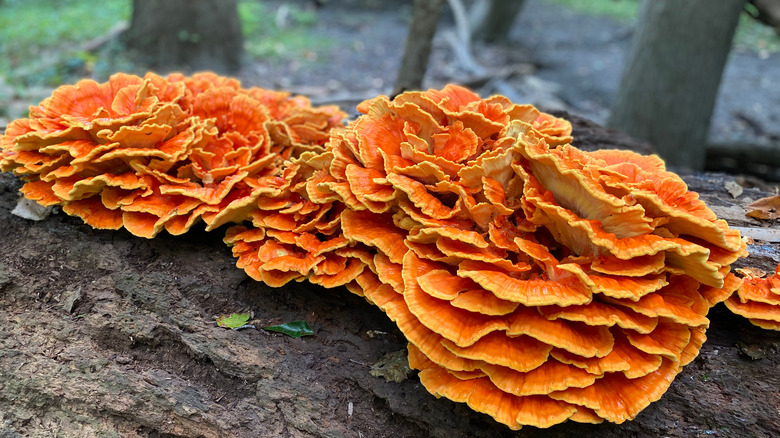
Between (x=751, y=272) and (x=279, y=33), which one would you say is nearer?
(x=751, y=272)

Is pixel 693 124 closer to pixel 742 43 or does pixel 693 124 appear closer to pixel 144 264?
pixel 144 264

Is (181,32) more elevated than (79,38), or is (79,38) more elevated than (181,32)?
(181,32)

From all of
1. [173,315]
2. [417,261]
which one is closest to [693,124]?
[417,261]

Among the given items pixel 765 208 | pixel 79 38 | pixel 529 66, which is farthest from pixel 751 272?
pixel 79 38

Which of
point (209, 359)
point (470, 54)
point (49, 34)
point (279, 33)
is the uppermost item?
point (470, 54)

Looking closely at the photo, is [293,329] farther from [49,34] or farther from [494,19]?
[494,19]

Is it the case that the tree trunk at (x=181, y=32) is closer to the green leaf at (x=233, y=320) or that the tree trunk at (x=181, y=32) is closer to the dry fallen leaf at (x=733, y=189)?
the green leaf at (x=233, y=320)
